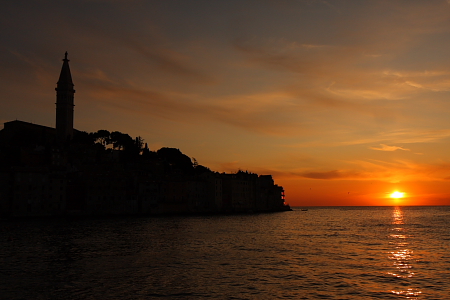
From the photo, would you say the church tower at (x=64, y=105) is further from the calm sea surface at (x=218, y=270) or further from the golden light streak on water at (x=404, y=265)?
the golden light streak on water at (x=404, y=265)

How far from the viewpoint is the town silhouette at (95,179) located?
9456cm

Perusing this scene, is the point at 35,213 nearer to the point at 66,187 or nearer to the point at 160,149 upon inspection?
the point at 66,187

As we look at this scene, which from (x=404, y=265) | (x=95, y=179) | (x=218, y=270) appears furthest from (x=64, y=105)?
(x=404, y=265)

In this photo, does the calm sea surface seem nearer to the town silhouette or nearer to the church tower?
the town silhouette

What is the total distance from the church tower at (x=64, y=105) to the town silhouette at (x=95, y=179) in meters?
0.32

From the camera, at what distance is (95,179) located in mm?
108250

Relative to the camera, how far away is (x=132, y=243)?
48.4 metres

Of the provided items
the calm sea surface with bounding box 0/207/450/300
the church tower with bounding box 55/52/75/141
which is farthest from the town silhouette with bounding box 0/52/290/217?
the calm sea surface with bounding box 0/207/450/300

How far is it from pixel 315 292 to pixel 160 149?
148 metres

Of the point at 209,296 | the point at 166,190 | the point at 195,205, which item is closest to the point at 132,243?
the point at 209,296

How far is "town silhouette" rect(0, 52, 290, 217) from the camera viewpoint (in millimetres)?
94562

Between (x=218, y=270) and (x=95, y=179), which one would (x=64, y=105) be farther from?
(x=218, y=270)

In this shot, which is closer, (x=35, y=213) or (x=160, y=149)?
(x=35, y=213)

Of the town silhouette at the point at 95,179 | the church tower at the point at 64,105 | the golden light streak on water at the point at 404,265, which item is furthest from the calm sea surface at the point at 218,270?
the church tower at the point at 64,105
